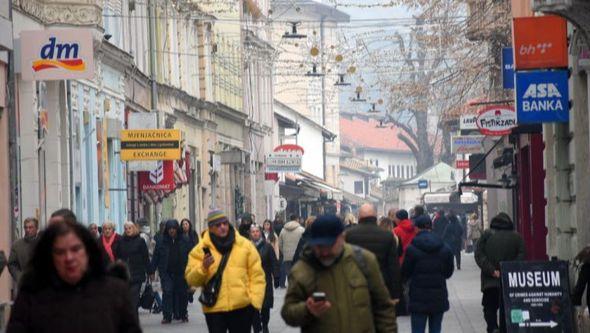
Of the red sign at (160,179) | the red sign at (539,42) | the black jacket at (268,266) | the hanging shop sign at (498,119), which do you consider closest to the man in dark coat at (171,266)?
the black jacket at (268,266)

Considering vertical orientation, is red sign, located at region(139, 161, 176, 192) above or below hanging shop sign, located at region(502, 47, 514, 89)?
below

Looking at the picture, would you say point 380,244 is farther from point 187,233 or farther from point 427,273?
point 187,233

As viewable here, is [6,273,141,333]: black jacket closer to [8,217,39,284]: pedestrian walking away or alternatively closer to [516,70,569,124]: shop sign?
[8,217,39,284]: pedestrian walking away

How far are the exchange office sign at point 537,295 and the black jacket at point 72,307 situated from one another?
457 inches

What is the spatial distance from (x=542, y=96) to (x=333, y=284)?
41.1ft

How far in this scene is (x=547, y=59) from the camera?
74.7 ft

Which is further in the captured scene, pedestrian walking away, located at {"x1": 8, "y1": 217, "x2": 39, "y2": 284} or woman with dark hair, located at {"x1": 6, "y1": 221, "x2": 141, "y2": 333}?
pedestrian walking away, located at {"x1": 8, "y1": 217, "x2": 39, "y2": 284}

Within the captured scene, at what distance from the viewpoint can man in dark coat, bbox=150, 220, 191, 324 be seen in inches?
1120

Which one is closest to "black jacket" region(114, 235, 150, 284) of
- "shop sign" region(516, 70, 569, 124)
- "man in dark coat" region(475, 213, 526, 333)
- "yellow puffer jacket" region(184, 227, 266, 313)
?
"shop sign" region(516, 70, 569, 124)

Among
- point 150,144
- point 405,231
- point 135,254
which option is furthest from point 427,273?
point 150,144

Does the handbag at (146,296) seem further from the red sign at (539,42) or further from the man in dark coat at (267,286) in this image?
the red sign at (539,42)

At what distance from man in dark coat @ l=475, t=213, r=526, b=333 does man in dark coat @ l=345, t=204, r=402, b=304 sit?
→ 277 cm

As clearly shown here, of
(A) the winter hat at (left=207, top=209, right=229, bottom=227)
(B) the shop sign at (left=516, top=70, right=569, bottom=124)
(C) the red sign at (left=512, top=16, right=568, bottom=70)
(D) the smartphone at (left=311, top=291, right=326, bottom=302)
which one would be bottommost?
(D) the smartphone at (left=311, top=291, right=326, bottom=302)

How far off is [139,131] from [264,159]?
38369 mm
